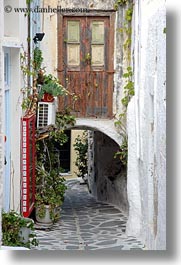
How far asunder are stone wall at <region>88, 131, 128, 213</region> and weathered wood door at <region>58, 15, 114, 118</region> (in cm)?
52

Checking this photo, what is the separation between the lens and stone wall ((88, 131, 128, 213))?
5172mm

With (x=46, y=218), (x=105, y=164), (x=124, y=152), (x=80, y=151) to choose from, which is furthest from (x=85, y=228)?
(x=105, y=164)

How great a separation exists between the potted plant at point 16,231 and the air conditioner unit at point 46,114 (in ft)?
2.54

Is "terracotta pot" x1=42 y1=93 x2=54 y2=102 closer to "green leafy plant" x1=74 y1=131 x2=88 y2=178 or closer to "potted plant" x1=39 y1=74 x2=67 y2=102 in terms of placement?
"potted plant" x1=39 y1=74 x2=67 y2=102

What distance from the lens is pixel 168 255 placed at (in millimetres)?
3701

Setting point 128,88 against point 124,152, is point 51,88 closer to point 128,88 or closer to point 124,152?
point 128,88

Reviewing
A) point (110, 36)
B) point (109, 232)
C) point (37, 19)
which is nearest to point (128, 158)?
point (109, 232)

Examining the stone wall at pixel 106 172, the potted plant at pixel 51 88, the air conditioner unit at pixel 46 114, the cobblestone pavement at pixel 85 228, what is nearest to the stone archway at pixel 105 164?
the stone wall at pixel 106 172

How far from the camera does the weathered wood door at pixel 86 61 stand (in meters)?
4.44

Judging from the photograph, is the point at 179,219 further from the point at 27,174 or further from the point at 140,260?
the point at 27,174

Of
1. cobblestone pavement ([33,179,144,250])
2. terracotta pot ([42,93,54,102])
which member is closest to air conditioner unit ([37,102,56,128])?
terracotta pot ([42,93,54,102])

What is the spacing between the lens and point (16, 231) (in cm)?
399

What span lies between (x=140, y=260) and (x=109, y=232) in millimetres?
602

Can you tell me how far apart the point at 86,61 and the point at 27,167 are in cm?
87
